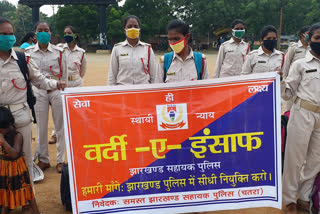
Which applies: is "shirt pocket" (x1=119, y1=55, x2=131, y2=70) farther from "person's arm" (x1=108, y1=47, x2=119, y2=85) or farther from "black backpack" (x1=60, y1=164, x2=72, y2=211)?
"black backpack" (x1=60, y1=164, x2=72, y2=211)

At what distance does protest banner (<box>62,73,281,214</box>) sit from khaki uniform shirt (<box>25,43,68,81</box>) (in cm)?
175

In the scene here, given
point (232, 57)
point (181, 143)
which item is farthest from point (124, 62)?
point (232, 57)

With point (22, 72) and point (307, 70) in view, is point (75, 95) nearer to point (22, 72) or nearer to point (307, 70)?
point (22, 72)

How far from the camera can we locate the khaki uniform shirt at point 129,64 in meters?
4.28

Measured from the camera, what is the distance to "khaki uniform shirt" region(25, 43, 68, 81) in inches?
178

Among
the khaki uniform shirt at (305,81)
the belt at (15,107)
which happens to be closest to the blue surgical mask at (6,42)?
the belt at (15,107)

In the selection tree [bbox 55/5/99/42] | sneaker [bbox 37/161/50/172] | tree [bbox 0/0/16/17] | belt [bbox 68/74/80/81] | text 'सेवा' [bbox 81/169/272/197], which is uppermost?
tree [bbox 0/0/16/17]

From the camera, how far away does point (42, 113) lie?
4.56 m

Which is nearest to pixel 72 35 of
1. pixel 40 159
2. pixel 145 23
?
pixel 40 159

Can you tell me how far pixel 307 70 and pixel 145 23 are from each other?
39.5 metres

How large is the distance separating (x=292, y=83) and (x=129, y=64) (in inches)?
82.1

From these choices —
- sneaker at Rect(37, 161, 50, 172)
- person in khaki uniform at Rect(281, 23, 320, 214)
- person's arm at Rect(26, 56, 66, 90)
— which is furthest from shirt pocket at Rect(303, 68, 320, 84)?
sneaker at Rect(37, 161, 50, 172)

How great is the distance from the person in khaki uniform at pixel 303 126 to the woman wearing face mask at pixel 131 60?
1882 mm

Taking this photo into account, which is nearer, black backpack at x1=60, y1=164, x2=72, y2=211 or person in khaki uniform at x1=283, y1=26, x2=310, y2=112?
black backpack at x1=60, y1=164, x2=72, y2=211
